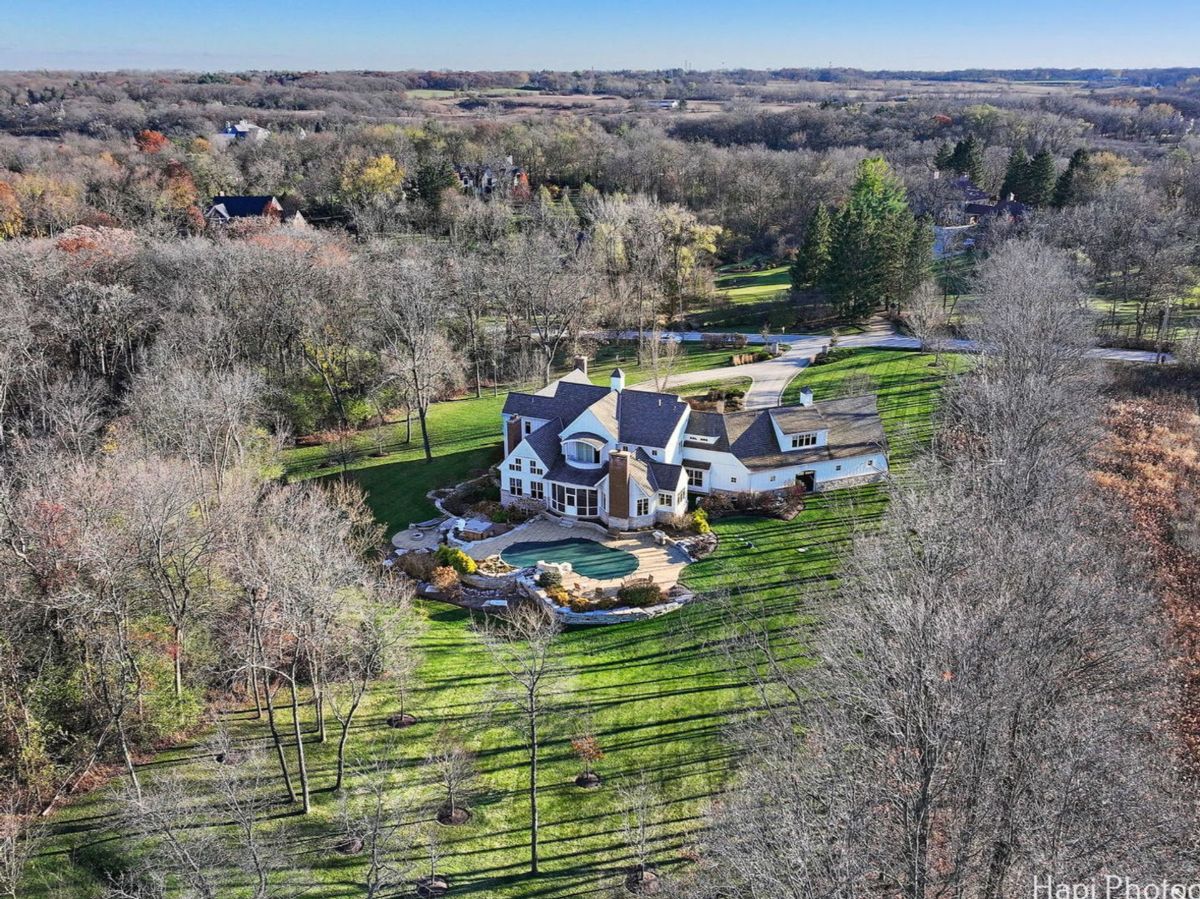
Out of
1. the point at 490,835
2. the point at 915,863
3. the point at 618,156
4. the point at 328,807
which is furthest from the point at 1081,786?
the point at 618,156

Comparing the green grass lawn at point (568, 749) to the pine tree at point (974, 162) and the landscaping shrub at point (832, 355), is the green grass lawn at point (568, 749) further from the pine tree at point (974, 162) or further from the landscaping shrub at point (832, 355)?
the pine tree at point (974, 162)

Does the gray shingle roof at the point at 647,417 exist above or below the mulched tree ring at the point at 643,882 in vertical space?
above

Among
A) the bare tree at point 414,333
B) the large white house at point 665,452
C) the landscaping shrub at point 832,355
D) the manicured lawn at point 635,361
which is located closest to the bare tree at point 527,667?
the large white house at point 665,452

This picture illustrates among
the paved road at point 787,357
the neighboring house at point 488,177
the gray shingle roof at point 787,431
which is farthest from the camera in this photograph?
the neighboring house at point 488,177

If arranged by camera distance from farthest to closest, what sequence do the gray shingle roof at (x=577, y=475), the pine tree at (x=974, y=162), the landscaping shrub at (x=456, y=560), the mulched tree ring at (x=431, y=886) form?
the pine tree at (x=974, y=162), the gray shingle roof at (x=577, y=475), the landscaping shrub at (x=456, y=560), the mulched tree ring at (x=431, y=886)

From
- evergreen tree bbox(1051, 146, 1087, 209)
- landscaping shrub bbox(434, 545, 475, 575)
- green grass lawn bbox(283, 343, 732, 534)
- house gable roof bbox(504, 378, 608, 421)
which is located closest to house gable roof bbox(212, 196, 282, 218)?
green grass lawn bbox(283, 343, 732, 534)

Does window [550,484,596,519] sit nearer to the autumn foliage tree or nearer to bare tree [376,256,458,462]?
bare tree [376,256,458,462]
